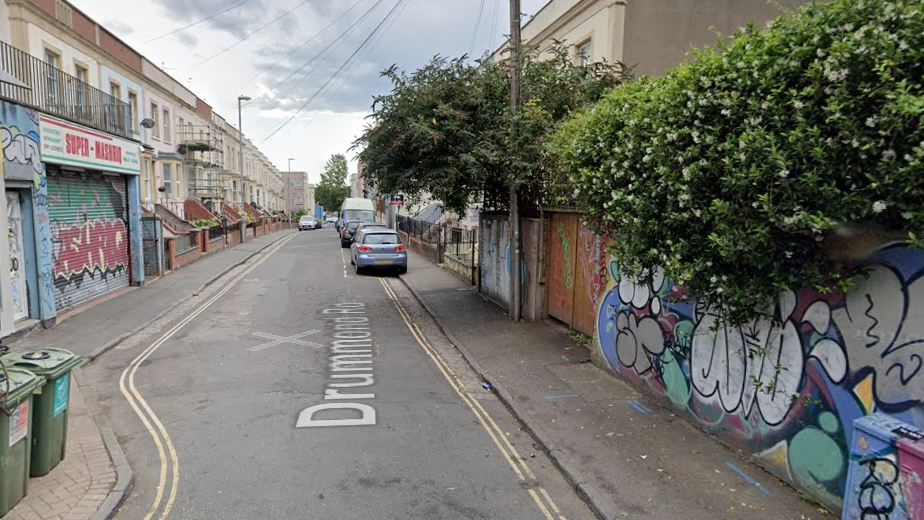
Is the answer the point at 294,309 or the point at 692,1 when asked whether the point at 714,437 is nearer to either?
the point at 294,309

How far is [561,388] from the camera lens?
7297mm

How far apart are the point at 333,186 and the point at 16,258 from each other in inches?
3399

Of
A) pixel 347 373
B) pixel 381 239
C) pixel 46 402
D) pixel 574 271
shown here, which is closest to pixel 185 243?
pixel 381 239

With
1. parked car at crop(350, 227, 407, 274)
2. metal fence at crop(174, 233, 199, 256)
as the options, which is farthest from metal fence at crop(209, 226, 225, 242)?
parked car at crop(350, 227, 407, 274)

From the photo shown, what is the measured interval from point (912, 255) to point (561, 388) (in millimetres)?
4373

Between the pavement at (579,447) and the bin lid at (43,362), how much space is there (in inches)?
37.2

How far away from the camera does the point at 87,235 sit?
13.4 meters

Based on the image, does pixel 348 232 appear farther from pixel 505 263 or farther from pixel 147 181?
pixel 505 263

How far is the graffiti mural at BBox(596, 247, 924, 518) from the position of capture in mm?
3734

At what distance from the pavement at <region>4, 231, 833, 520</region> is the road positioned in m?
0.19

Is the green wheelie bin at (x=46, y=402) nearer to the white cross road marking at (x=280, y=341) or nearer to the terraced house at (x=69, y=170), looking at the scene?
the white cross road marking at (x=280, y=341)

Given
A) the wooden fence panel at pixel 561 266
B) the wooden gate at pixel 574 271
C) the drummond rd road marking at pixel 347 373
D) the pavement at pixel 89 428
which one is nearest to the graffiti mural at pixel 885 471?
the drummond rd road marking at pixel 347 373

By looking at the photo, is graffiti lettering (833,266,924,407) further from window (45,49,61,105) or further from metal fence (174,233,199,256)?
metal fence (174,233,199,256)

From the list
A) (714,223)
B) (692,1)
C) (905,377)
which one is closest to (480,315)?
(714,223)
